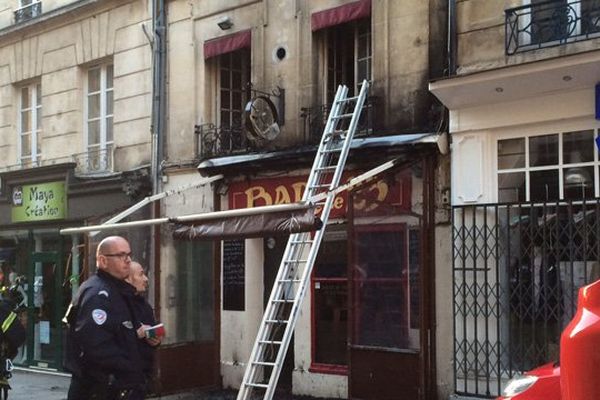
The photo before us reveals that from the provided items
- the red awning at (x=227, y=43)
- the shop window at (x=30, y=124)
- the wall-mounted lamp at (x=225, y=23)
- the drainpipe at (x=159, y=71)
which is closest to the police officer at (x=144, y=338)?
the red awning at (x=227, y=43)

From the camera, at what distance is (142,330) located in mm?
5398

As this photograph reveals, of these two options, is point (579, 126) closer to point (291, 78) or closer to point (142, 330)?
point (291, 78)

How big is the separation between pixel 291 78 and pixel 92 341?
257 inches

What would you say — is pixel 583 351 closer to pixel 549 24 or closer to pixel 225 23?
pixel 549 24

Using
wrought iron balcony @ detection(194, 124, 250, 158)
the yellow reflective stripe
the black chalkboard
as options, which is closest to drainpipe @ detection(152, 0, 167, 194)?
wrought iron balcony @ detection(194, 124, 250, 158)

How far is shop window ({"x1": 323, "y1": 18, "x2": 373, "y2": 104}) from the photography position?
34.9 ft

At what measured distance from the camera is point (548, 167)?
873 centimetres

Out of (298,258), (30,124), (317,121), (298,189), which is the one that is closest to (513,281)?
(298,258)

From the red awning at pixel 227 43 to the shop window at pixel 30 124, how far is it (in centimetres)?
471

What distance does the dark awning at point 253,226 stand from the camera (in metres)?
7.50

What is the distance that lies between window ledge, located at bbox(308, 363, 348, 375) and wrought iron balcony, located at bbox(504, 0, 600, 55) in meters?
4.57

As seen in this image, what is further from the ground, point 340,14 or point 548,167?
point 340,14

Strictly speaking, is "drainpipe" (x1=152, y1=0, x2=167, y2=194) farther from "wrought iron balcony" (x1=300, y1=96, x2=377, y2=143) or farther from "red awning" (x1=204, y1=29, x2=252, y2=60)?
"wrought iron balcony" (x1=300, y1=96, x2=377, y2=143)

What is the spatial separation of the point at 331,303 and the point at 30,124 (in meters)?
7.79
